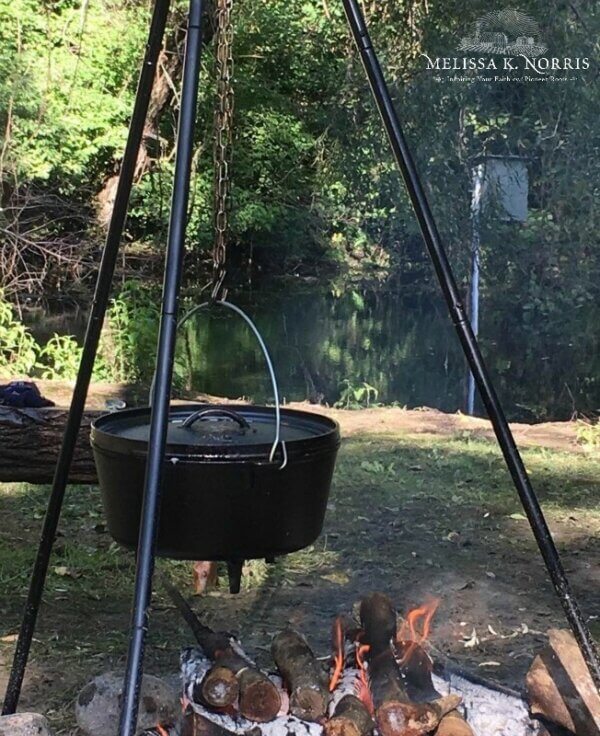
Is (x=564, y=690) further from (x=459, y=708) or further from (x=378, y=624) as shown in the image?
(x=378, y=624)

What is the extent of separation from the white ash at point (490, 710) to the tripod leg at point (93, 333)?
2.77 feet

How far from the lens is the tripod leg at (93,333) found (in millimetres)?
1721

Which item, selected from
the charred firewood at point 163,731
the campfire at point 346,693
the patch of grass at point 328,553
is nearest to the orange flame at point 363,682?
the campfire at point 346,693

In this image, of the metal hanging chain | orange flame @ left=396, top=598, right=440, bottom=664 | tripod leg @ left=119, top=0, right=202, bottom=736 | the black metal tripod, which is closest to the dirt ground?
orange flame @ left=396, top=598, right=440, bottom=664

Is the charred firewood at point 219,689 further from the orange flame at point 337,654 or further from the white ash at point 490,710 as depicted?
the white ash at point 490,710

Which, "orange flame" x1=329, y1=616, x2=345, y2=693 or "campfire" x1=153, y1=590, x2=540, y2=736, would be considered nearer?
"campfire" x1=153, y1=590, x2=540, y2=736

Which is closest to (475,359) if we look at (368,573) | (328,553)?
(368,573)

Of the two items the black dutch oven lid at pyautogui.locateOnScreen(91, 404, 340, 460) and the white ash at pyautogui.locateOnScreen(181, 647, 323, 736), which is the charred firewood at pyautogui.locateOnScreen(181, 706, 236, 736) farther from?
the black dutch oven lid at pyautogui.locateOnScreen(91, 404, 340, 460)

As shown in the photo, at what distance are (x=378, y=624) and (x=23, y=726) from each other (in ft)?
2.39

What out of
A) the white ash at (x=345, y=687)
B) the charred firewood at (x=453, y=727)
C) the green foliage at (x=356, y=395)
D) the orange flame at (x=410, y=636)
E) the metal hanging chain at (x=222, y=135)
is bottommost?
the green foliage at (x=356, y=395)

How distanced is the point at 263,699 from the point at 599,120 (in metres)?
6.30

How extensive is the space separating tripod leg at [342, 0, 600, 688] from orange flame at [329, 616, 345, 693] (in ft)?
1.62

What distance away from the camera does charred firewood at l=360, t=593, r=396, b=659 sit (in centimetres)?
188

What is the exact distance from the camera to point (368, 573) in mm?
3172
